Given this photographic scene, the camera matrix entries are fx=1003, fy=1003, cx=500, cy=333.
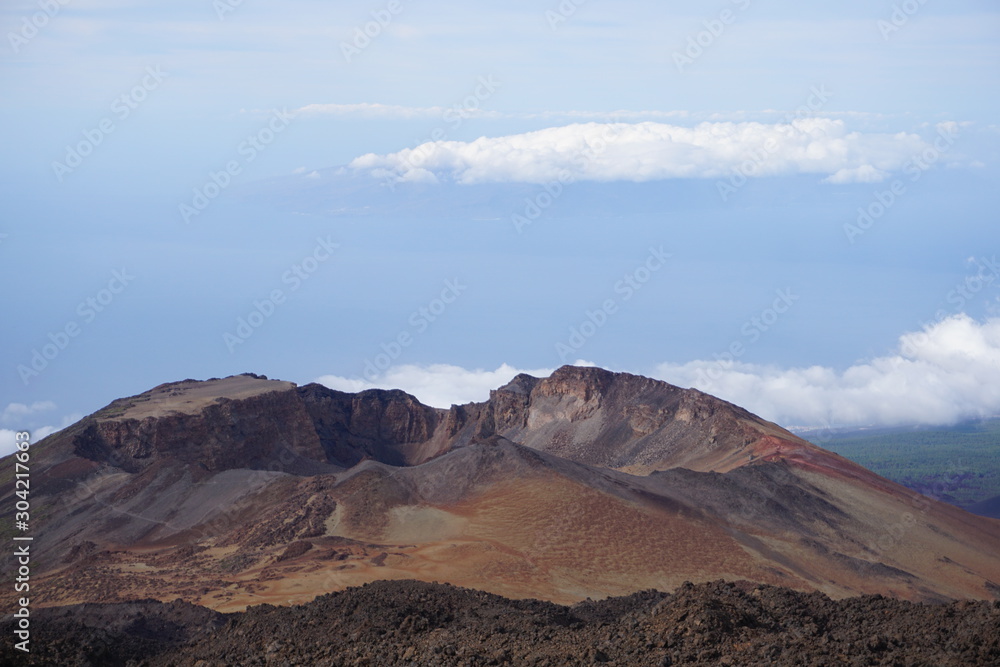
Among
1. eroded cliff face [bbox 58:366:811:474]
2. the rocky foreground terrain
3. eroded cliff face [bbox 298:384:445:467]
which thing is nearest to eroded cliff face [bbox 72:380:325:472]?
eroded cliff face [bbox 58:366:811:474]

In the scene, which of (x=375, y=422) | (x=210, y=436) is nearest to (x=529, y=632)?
(x=210, y=436)

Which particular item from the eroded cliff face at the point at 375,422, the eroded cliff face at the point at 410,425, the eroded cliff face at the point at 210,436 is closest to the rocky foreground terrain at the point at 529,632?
the eroded cliff face at the point at 410,425

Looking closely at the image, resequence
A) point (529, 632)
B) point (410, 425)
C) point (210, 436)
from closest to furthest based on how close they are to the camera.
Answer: point (529, 632), point (210, 436), point (410, 425)

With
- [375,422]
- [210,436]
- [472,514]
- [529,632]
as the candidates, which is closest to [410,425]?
[375,422]

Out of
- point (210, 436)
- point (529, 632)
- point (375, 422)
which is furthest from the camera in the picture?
point (375, 422)

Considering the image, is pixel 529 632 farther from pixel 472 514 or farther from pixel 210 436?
pixel 210 436

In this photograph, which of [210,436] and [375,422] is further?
[375,422]

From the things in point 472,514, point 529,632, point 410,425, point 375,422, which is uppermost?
point 375,422

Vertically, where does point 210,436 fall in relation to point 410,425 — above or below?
below

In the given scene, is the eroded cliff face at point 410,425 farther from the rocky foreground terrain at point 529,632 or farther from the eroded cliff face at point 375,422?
the rocky foreground terrain at point 529,632
